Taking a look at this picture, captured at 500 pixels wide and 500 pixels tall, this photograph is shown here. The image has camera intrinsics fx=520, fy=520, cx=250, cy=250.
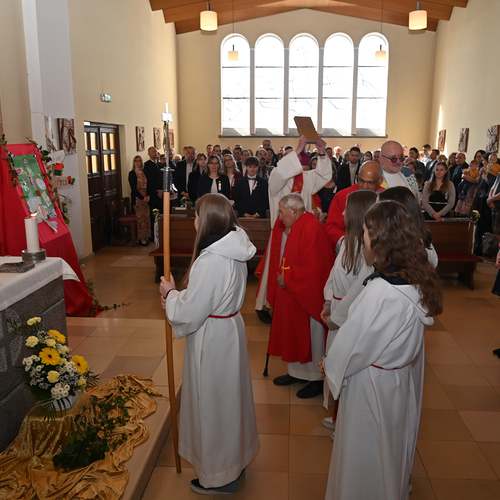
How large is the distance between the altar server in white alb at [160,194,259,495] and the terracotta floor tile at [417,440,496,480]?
1.24 meters

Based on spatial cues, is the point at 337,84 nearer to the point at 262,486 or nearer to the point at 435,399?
the point at 435,399

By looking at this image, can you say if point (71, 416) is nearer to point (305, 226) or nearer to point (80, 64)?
point (305, 226)

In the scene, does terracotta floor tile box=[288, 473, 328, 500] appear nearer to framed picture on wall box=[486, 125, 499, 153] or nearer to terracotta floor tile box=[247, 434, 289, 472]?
terracotta floor tile box=[247, 434, 289, 472]

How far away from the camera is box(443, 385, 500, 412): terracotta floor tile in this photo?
404 centimetres

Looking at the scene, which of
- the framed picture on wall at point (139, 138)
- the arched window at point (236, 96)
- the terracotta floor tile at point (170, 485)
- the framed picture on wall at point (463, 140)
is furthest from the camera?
the arched window at point (236, 96)

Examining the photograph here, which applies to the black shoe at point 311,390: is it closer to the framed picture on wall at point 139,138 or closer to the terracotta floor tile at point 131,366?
the terracotta floor tile at point 131,366

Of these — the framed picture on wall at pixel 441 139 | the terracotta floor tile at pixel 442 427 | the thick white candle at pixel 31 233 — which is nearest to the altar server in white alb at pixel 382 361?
the terracotta floor tile at pixel 442 427

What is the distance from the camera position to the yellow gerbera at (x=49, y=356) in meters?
2.79

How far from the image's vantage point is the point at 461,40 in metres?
13.4

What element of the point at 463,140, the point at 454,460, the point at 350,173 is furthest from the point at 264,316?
the point at 463,140

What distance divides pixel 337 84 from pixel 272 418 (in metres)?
15.1

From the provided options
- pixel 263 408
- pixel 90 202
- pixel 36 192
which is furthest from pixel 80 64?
pixel 263 408

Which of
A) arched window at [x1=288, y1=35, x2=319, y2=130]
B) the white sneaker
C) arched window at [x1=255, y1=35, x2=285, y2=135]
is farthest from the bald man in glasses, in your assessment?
arched window at [x1=255, y1=35, x2=285, y2=135]

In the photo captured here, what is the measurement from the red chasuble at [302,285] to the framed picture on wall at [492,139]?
8110 mm
